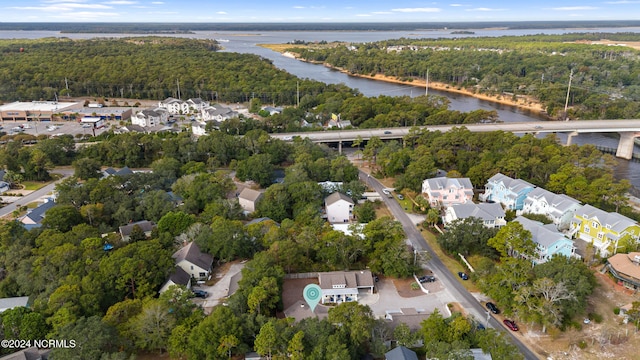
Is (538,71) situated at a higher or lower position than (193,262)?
higher

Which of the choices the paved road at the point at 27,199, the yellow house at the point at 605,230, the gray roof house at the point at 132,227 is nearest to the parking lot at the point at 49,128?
the paved road at the point at 27,199

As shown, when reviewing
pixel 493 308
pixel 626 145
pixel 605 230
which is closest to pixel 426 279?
pixel 493 308

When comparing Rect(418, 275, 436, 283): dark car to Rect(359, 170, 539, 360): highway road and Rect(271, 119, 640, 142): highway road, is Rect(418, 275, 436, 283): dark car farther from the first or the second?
Rect(271, 119, 640, 142): highway road

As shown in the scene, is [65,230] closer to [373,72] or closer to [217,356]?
[217,356]

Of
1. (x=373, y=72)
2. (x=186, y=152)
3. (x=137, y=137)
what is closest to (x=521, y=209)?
→ (x=186, y=152)

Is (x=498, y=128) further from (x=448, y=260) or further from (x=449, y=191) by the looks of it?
(x=448, y=260)

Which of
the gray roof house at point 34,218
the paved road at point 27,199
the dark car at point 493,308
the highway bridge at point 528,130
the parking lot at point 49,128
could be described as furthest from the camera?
the parking lot at point 49,128

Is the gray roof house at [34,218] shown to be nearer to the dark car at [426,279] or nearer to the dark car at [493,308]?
the dark car at [426,279]
